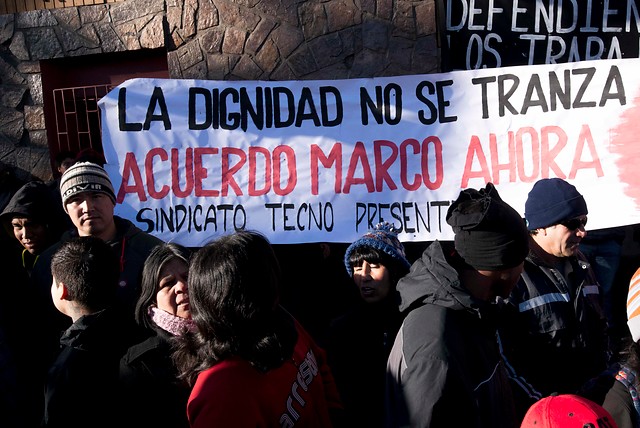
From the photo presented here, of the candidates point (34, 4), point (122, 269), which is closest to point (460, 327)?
point (122, 269)

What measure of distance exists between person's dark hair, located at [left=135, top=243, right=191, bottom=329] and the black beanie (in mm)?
1011

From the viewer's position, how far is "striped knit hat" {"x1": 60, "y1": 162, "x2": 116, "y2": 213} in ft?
11.9

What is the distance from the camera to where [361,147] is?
15.8 feet

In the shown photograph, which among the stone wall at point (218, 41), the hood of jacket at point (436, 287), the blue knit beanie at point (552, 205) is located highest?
the stone wall at point (218, 41)

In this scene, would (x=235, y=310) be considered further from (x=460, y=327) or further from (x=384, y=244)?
(x=384, y=244)

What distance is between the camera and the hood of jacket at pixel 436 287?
2.16 meters

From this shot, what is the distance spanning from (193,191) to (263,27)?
5.60 ft

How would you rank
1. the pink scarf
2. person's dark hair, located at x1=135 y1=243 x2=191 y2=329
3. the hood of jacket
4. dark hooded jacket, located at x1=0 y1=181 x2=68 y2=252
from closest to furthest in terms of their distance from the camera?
the hood of jacket, the pink scarf, person's dark hair, located at x1=135 y1=243 x2=191 y2=329, dark hooded jacket, located at x1=0 y1=181 x2=68 y2=252

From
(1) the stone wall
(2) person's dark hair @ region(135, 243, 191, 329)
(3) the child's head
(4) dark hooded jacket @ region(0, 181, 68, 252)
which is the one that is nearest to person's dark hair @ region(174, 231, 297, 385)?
(3) the child's head

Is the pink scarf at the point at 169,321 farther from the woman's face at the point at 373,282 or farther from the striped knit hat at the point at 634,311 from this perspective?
the striped knit hat at the point at 634,311

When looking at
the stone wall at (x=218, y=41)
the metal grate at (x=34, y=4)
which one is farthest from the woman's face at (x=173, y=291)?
the metal grate at (x=34, y=4)

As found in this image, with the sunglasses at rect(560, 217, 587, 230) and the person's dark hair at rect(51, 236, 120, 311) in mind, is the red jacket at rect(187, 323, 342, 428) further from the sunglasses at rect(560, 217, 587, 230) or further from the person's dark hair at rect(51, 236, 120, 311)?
the sunglasses at rect(560, 217, 587, 230)

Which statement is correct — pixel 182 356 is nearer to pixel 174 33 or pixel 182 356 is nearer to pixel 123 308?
pixel 123 308

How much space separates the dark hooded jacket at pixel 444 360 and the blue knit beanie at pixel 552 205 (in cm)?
109
